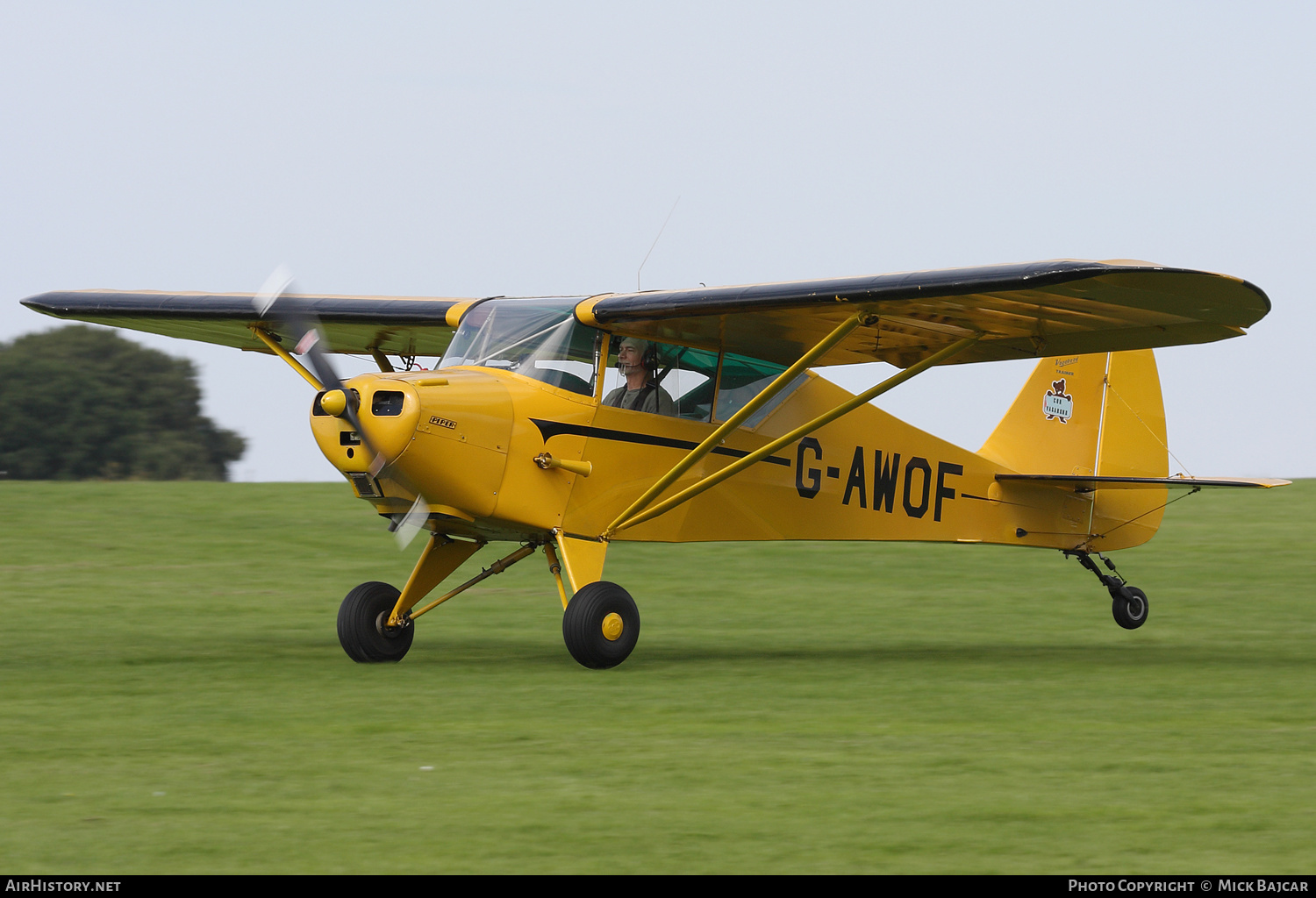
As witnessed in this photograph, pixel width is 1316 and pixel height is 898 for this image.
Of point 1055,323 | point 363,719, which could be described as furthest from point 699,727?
point 1055,323

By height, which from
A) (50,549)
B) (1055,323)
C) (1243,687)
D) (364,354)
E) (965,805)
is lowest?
(50,549)

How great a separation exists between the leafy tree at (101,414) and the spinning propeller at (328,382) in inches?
1697

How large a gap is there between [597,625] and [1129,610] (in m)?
6.19

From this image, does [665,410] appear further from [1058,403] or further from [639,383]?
[1058,403]

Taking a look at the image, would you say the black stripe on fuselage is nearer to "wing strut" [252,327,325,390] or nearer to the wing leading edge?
the wing leading edge

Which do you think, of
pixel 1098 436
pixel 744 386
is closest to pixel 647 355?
pixel 744 386

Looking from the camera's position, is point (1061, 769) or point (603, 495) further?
point (603, 495)

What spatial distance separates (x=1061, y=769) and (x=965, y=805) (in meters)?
0.92

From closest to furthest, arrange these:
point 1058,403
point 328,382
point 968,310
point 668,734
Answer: point 668,734, point 328,382, point 968,310, point 1058,403

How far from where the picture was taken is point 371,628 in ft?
34.9

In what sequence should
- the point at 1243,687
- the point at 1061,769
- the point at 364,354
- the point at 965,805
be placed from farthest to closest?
1. the point at 364,354
2. the point at 1243,687
3. the point at 1061,769
4. the point at 965,805

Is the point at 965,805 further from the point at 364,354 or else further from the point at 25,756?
the point at 364,354

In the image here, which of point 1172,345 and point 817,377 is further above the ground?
point 1172,345

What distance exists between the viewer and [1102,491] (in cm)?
1430
